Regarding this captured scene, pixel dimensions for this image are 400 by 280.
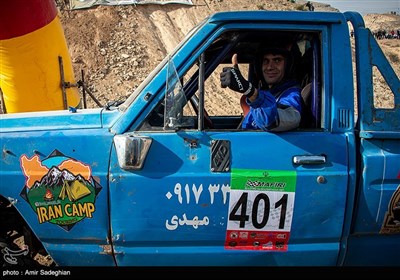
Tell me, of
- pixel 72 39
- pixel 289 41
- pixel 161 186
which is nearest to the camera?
pixel 161 186

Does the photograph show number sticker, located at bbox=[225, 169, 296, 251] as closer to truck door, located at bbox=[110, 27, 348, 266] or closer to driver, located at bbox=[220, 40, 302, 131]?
truck door, located at bbox=[110, 27, 348, 266]

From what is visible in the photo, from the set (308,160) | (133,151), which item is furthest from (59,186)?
(308,160)

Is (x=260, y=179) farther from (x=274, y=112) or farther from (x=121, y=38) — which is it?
(x=121, y=38)

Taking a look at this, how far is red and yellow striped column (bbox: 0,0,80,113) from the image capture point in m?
4.55

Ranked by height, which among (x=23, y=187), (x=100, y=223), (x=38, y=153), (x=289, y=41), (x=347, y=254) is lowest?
(x=347, y=254)

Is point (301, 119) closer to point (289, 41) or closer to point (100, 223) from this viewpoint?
point (289, 41)

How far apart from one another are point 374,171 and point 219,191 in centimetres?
91

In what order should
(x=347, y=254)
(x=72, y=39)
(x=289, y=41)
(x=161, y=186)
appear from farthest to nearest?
(x=72, y=39) → (x=289, y=41) → (x=347, y=254) → (x=161, y=186)

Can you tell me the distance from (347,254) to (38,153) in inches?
75.7

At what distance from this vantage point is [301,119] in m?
2.65

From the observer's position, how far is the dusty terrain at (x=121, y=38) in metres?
14.1

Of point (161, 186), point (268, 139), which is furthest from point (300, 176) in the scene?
point (161, 186)

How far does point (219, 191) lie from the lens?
2.31 m

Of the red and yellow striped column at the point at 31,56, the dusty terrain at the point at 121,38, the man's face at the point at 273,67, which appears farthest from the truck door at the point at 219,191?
the dusty terrain at the point at 121,38
